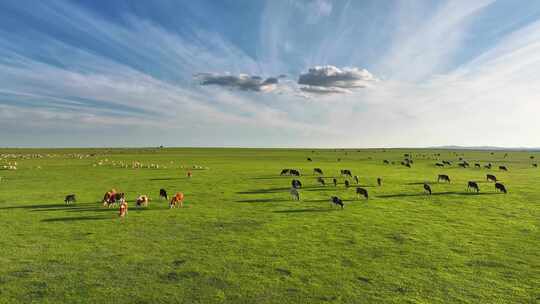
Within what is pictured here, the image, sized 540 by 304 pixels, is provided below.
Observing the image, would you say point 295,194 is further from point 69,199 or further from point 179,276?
point 69,199

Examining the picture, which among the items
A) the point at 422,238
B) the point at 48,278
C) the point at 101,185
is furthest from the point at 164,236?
the point at 101,185

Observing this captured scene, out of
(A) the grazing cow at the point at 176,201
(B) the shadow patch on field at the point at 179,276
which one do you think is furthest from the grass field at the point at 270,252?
(A) the grazing cow at the point at 176,201

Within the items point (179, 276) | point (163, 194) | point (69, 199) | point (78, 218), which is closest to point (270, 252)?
point (179, 276)

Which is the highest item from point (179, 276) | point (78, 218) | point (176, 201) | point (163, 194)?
point (163, 194)

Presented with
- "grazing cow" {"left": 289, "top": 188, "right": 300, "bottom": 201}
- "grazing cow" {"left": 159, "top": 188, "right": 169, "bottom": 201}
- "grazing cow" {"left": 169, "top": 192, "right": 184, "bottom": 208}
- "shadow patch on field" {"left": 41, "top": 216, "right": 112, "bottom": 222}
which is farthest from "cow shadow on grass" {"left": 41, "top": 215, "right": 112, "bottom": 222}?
"grazing cow" {"left": 289, "top": 188, "right": 300, "bottom": 201}

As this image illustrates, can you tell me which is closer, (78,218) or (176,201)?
(78,218)

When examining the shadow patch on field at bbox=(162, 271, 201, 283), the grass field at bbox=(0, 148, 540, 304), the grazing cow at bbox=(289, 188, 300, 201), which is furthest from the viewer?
the grazing cow at bbox=(289, 188, 300, 201)

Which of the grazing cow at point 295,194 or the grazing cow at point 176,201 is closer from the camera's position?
the grazing cow at point 176,201

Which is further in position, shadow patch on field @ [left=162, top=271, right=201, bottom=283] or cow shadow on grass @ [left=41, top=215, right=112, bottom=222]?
cow shadow on grass @ [left=41, top=215, right=112, bottom=222]

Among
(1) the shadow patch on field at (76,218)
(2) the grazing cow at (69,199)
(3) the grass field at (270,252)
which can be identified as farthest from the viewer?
(2) the grazing cow at (69,199)

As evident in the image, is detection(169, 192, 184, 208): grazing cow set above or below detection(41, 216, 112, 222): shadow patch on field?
above

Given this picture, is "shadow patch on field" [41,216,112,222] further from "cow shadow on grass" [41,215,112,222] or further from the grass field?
the grass field

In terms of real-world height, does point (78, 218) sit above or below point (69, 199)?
below

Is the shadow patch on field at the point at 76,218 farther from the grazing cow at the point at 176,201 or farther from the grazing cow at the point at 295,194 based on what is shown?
→ the grazing cow at the point at 295,194
